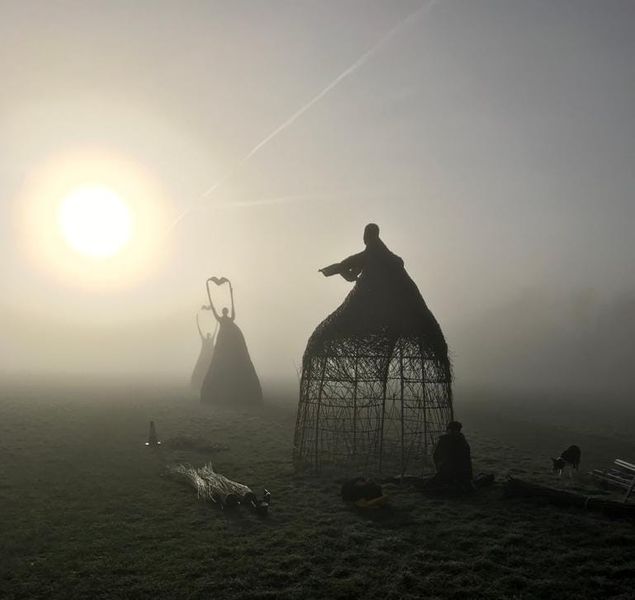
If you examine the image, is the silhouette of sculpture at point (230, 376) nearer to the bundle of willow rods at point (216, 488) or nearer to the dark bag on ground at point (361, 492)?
the bundle of willow rods at point (216, 488)

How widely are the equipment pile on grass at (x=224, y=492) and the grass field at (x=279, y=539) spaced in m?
0.24

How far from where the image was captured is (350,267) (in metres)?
17.0

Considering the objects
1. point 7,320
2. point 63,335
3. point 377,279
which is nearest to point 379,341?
point 377,279

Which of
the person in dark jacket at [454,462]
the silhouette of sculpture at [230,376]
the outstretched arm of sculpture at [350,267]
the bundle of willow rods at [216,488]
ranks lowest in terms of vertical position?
the bundle of willow rods at [216,488]

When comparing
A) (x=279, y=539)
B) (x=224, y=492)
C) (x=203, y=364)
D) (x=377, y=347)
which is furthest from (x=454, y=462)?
(x=203, y=364)

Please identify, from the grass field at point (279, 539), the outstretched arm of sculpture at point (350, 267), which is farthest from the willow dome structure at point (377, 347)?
the grass field at point (279, 539)

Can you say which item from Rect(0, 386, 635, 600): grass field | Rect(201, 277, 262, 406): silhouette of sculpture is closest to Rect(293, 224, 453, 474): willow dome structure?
Rect(0, 386, 635, 600): grass field

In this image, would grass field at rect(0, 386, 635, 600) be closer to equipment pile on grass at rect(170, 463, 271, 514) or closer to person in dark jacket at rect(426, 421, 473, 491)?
equipment pile on grass at rect(170, 463, 271, 514)

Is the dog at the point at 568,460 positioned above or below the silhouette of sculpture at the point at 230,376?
below

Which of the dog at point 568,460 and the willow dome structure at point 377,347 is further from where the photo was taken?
the willow dome structure at point 377,347

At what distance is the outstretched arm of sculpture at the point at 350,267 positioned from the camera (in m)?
16.8

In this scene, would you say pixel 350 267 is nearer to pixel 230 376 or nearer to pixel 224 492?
pixel 224 492

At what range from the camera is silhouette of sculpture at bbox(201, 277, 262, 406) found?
31547mm

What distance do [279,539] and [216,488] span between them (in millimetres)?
3079
